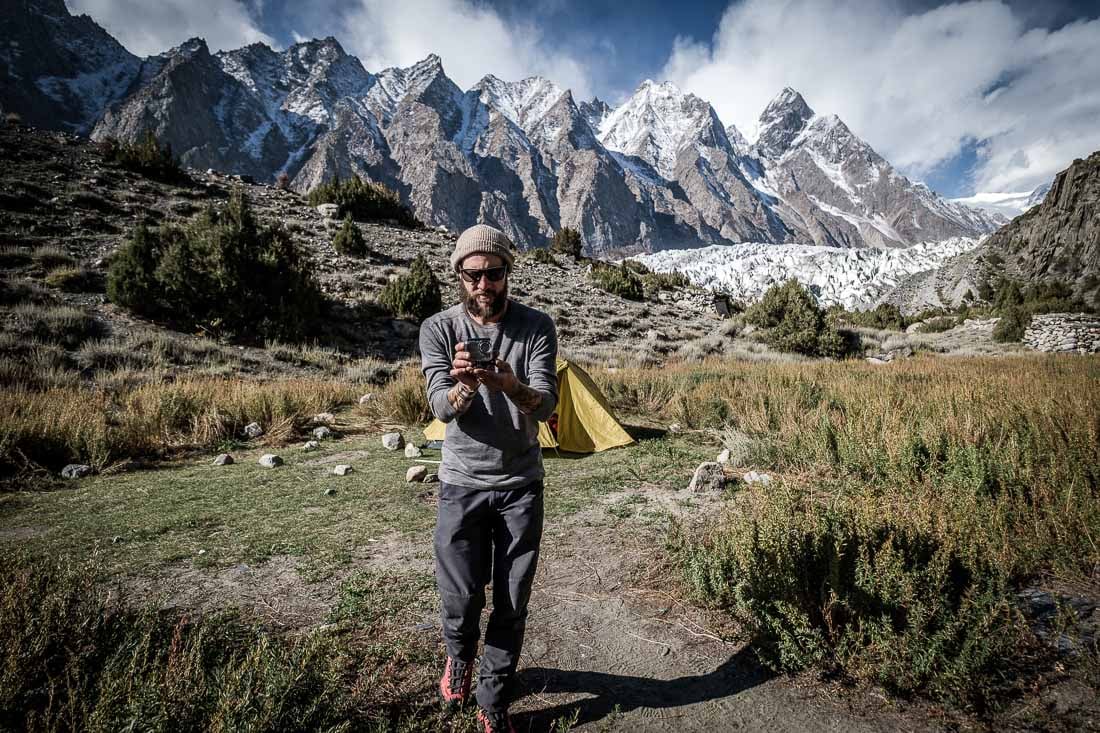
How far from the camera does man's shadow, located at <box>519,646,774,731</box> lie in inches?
87.4

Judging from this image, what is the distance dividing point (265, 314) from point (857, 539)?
569 inches

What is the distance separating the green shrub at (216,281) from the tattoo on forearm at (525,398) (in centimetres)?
1317

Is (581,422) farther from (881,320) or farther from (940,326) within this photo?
(881,320)

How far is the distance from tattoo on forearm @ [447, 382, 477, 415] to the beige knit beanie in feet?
1.73

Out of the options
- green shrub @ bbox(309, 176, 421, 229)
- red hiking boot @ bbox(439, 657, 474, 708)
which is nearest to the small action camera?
red hiking boot @ bbox(439, 657, 474, 708)

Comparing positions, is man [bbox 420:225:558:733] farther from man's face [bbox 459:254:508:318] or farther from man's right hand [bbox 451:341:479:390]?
man's right hand [bbox 451:341:479:390]

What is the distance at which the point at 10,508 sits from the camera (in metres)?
4.47

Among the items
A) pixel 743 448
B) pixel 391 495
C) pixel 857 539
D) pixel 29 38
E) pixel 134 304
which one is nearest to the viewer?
pixel 857 539

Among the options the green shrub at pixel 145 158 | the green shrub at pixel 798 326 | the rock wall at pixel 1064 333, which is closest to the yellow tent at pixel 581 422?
the green shrub at pixel 798 326

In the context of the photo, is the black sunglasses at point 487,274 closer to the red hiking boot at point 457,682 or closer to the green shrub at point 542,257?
the red hiking boot at point 457,682

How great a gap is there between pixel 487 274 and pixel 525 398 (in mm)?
583

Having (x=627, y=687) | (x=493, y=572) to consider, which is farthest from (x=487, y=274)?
(x=627, y=687)

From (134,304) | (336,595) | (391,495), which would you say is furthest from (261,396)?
(134,304)

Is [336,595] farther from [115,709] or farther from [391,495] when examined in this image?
[391,495]
